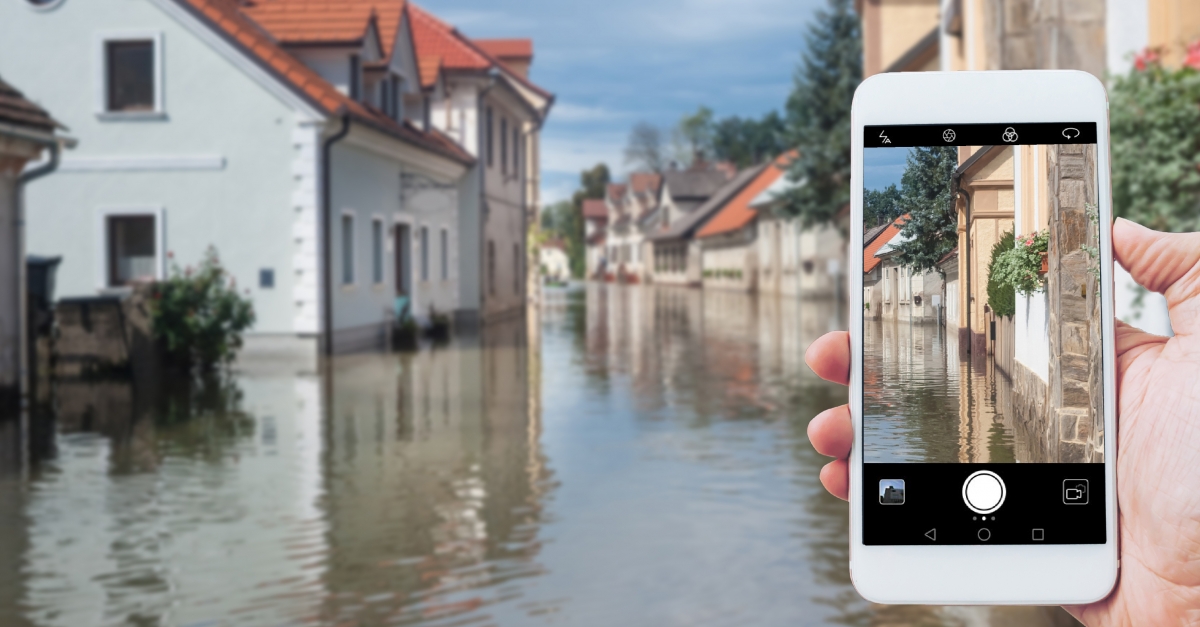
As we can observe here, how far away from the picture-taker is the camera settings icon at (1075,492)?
1891 mm

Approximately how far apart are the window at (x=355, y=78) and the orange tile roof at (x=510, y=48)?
19.0 metres

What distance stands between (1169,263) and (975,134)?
13.5 inches

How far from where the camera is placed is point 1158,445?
1.80m

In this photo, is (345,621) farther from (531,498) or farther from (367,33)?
(367,33)

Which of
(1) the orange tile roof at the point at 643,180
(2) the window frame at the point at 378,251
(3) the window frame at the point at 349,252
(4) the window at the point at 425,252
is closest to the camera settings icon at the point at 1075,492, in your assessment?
(3) the window frame at the point at 349,252

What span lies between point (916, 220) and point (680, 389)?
43.4 feet

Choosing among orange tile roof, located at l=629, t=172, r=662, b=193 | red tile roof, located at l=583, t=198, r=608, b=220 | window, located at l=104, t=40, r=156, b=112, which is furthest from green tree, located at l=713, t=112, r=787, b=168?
window, located at l=104, t=40, r=156, b=112

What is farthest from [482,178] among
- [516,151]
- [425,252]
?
[516,151]

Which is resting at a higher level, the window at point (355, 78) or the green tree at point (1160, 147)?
the window at point (355, 78)

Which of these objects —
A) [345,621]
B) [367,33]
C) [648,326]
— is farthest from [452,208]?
[345,621]

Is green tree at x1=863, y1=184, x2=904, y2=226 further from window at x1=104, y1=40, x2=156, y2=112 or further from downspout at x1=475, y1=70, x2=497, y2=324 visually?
downspout at x1=475, y1=70, x2=497, y2=324

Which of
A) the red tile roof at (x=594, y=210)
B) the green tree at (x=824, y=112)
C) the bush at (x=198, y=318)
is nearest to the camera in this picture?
the bush at (x=198, y=318)

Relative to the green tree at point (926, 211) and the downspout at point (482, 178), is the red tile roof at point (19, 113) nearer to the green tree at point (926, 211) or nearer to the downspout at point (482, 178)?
the green tree at point (926, 211)

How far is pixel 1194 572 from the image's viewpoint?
5.74ft
